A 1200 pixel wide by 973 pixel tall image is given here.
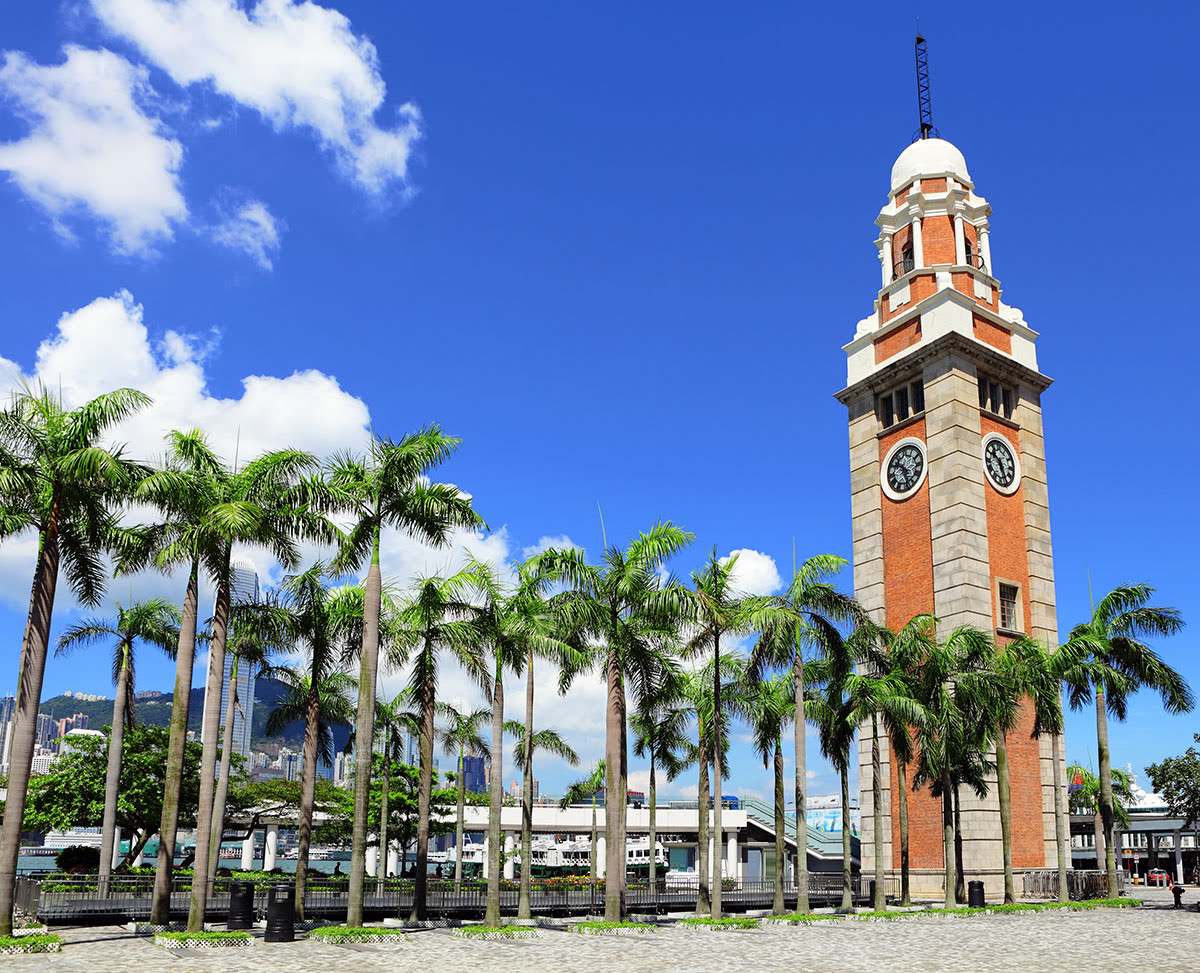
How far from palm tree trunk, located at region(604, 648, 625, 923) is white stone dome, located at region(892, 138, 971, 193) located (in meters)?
41.2

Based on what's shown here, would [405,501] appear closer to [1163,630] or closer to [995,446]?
[1163,630]

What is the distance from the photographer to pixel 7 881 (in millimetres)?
21984

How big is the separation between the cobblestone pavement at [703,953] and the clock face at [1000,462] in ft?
84.7

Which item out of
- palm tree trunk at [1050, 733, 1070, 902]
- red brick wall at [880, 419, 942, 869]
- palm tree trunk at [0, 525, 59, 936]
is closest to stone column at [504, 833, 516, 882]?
red brick wall at [880, 419, 942, 869]

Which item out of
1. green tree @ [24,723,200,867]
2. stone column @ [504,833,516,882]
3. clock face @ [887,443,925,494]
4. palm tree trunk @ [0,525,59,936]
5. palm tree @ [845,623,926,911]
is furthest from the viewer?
stone column @ [504,833,516,882]

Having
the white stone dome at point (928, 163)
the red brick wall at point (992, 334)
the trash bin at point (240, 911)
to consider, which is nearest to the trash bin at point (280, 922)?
the trash bin at point (240, 911)

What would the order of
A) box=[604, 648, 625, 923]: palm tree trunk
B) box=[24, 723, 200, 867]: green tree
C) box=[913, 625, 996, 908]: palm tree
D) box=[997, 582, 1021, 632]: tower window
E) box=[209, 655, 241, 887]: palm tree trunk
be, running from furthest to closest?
box=[997, 582, 1021, 632]: tower window < box=[24, 723, 200, 867]: green tree < box=[913, 625, 996, 908]: palm tree < box=[209, 655, 241, 887]: palm tree trunk < box=[604, 648, 625, 923]: palm tree trunk

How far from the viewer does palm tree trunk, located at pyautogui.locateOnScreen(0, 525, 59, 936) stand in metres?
22.0

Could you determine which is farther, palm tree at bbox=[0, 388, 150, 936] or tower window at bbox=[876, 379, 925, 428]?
tower window at bbox=[876, 379, 925, 428]

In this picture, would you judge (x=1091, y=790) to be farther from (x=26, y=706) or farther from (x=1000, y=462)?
(x=26, y=706)

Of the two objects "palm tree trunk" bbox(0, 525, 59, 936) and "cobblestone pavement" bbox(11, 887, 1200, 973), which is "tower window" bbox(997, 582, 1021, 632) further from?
"palm tree trunk" bbox(0, 525, 59, 936)

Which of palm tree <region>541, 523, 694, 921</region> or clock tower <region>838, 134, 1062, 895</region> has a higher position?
clock tower <region>838, 134, 1062, 895</region>

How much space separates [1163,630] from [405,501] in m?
31.7

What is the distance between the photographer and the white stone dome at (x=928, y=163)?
6000 cm
